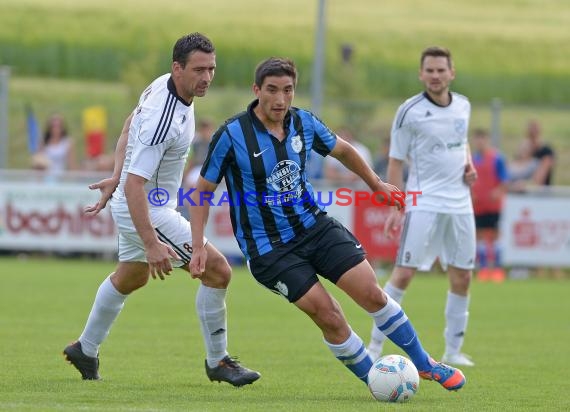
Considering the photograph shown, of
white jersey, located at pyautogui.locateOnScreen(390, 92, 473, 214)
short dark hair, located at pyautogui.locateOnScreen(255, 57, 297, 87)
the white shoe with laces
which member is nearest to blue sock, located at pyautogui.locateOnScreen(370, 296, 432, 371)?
short dark hair, located at pyautogui.locateOnScreen(255, 57, 297, 87)

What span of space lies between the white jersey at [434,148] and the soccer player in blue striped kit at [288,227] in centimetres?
263

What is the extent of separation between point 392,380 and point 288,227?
3.84 feet

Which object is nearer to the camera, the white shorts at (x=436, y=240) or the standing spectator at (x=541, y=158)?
the white shorts at (x=436, y=240)

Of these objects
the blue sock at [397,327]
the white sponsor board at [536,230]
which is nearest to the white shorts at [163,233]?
the blue sock at [397,327]

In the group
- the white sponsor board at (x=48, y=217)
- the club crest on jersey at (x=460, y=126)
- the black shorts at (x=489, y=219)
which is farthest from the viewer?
the white sponsor board at (x=48, y=217)

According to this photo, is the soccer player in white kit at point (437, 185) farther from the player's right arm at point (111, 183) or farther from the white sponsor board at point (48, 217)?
the white sponsor board at point (48, 217)

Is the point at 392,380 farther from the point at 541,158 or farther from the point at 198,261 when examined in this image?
the point at 541,158

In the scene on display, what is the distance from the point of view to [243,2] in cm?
6544

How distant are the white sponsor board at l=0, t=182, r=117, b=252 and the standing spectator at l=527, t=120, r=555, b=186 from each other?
24.1 ft

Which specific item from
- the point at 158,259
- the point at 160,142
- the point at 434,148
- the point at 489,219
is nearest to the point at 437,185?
the point at 434,148

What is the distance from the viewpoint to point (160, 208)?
8438mm

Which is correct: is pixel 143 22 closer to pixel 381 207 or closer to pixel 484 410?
pixel 381 207

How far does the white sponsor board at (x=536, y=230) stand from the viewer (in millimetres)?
20234

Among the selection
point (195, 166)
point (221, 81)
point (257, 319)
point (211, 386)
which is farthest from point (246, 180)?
point (221, 81)
